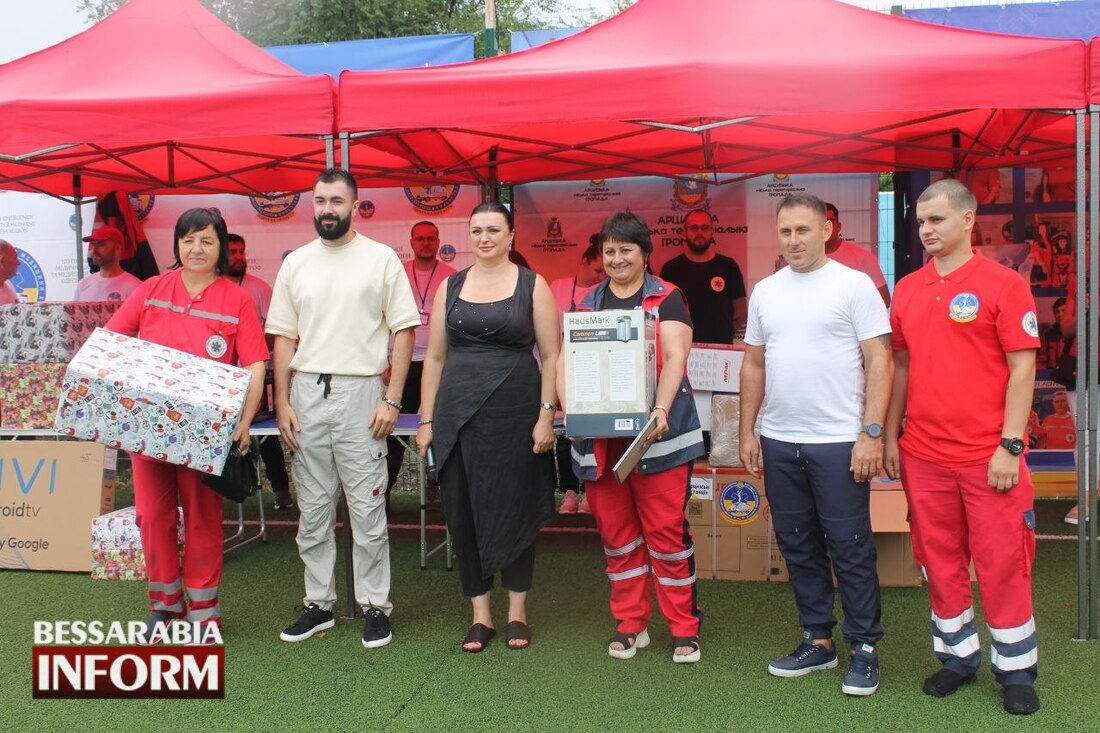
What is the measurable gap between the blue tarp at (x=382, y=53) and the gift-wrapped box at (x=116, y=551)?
12.6 feet

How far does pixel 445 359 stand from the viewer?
357 cm

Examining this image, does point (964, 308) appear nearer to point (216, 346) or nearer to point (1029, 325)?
point (1029, 325)

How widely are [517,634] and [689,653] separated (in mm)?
676

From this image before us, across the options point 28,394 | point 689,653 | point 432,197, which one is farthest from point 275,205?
point 689,653

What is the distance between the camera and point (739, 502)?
455 centimetres

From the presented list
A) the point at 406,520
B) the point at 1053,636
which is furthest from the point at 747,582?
the point at 406,520

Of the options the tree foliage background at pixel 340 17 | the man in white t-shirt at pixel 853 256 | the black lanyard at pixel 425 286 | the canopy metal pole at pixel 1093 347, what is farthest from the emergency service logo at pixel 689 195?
the tree foliage background at pixel 340 17

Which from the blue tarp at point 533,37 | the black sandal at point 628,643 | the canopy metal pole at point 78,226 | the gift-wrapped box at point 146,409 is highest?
the blue tarp at point 533,37

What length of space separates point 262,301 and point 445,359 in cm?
334

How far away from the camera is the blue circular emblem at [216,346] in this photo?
352cm

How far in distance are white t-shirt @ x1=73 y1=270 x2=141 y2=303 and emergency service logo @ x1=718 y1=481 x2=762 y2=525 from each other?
424 cm

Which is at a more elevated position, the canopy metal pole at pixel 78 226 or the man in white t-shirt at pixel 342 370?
the canopy metal pole at pixel 78 226

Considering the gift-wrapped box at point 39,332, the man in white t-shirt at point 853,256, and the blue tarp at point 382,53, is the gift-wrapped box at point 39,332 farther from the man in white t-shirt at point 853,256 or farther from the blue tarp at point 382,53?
the man in white t-shirt at point 853,256

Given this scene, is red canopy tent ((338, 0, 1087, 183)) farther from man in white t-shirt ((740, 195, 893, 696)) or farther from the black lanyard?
the black lanyard
